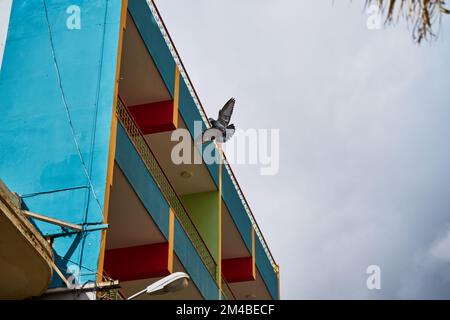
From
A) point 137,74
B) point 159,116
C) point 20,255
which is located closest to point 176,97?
point 159,116

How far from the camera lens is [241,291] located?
92.4ft

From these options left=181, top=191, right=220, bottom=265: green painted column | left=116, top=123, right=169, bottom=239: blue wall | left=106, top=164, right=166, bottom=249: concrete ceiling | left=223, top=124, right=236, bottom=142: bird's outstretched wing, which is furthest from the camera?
left=181, top=191, right=220, bottom=265: green painted column

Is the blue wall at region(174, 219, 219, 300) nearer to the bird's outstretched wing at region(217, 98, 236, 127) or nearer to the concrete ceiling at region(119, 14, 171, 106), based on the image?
the concrete ceiling at region(119, 14, 171, 106)

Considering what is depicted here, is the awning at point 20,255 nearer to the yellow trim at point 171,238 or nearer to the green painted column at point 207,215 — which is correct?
the yellow trim at point 171,238

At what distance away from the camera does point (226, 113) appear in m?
22.8

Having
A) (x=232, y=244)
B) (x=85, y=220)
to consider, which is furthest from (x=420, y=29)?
(x=232, y=244)

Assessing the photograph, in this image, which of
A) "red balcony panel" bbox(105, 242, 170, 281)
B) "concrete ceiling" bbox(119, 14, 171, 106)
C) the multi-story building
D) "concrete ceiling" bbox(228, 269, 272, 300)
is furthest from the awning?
"concrete ceiling" bbox(228, 269, 272, 300)

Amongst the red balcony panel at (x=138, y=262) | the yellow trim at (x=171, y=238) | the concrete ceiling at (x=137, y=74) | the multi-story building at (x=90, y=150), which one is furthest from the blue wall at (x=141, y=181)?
the concrete ceiling at (x=137, y=74)

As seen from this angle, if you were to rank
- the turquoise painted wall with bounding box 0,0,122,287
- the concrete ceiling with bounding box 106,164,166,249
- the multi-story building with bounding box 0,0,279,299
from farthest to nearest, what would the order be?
the concrete ceiling with bounding box 106,164,166,249
the turquoise painted wall with bounding box 0,0,122,287
the multi-story building with bounding box 0,0,279,299

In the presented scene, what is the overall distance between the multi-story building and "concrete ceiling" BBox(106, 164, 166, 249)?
3 centimetres

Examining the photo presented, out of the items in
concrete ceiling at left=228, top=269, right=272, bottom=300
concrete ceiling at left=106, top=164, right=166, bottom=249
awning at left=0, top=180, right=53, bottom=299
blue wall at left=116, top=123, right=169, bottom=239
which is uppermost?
concrete ceiling at left=228, top=269, right=272, bottom=300

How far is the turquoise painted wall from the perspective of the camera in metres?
15.1

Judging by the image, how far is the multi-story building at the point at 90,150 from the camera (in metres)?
14.4
